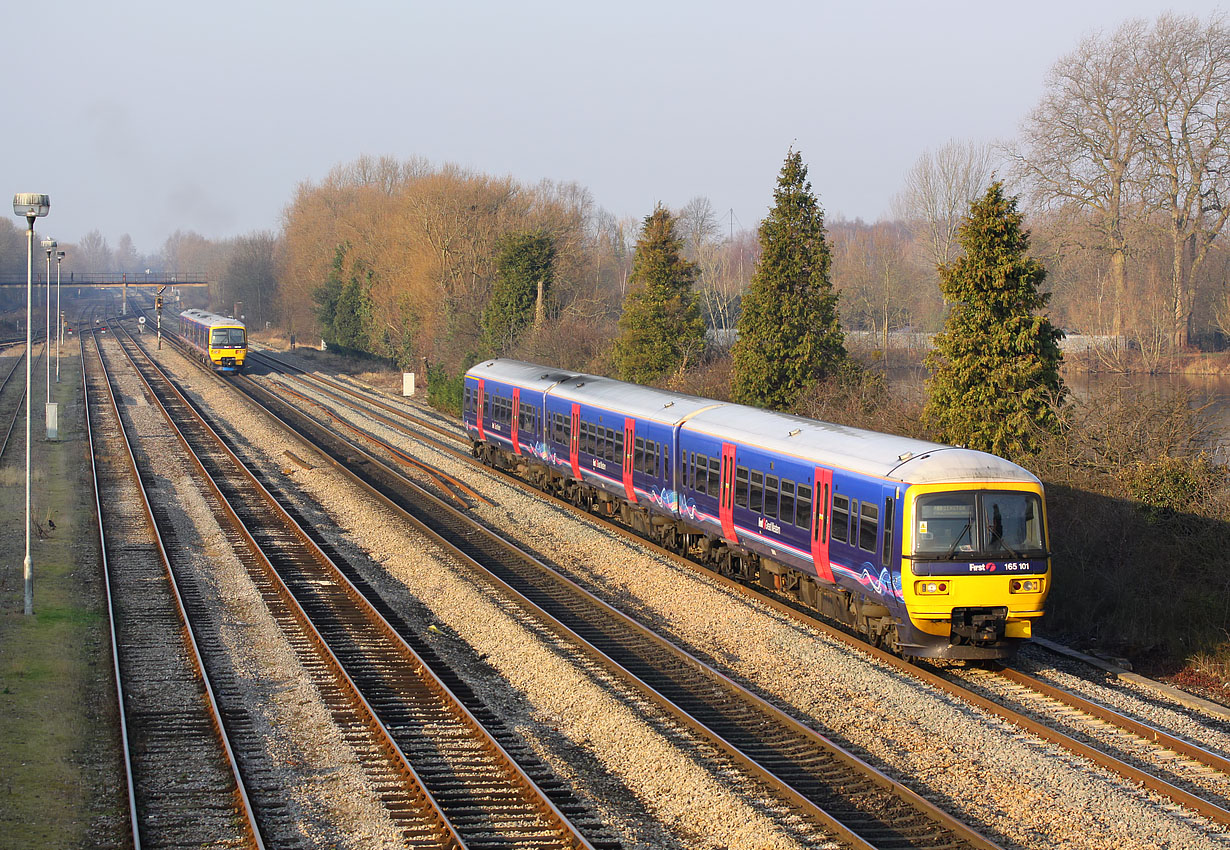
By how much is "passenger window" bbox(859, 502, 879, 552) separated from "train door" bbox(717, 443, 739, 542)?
3.85 metres

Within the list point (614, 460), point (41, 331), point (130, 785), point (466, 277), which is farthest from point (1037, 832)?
point (41, 331)

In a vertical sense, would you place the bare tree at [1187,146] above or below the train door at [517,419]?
above

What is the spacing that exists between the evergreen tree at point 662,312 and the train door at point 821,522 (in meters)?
20.1

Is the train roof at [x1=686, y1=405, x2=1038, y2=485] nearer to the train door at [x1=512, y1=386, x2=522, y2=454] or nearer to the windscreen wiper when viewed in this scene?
the windscreen wiper

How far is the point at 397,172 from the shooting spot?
10894 centimetres

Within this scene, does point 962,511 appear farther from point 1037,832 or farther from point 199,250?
point 199,250

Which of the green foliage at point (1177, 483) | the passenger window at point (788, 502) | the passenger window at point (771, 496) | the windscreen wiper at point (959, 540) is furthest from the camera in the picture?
the passenger window at point (771, 496)

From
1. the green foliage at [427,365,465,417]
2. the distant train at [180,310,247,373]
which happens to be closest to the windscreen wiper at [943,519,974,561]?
the green foliage at [427,365,465,417]

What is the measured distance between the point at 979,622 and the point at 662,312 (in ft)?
76.6

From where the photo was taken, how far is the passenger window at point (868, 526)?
554 inches

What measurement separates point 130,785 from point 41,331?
97.2 m

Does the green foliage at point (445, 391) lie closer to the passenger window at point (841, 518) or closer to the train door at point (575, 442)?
the train door at point (575, 442)

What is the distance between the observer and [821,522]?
15.3 meters

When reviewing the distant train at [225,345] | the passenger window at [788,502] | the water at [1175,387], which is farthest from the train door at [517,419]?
the distant train at [225,345]
